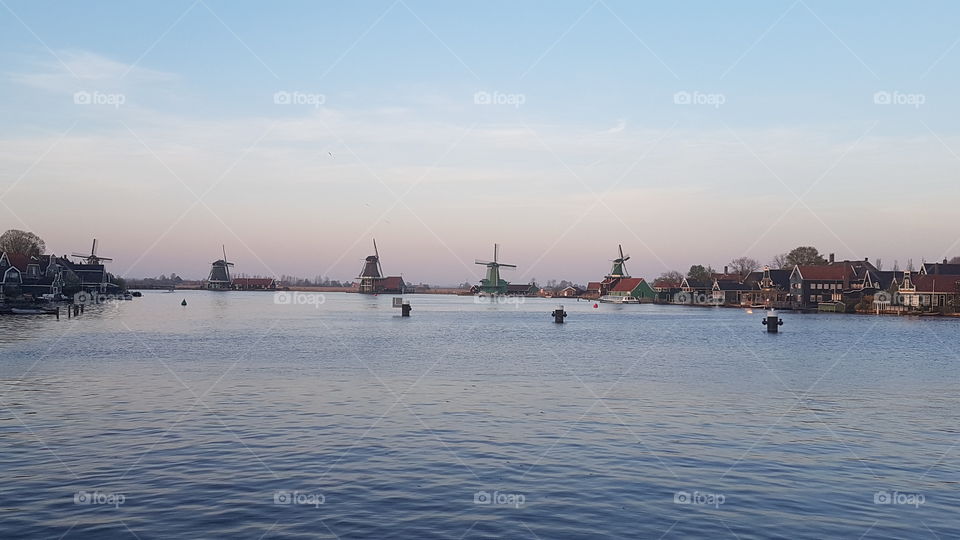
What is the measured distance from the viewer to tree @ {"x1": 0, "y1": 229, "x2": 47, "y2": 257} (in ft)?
466

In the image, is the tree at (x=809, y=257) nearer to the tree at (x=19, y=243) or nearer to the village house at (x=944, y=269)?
the village house at (x=944, y=269)

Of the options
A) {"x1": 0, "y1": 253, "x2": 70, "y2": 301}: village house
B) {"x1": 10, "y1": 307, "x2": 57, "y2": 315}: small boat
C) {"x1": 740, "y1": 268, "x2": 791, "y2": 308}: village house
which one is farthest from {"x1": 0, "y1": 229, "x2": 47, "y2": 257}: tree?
{"x1": 740, "y1": 268, "x2": 791, "y2": 308}: village house

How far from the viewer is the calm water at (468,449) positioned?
14180mm

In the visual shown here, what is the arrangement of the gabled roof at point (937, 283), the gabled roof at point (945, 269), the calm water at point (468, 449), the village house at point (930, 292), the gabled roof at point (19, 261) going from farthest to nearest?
1. the gabled roof at point (945, 269)
2. the gabled roof at point (937, 283)
3. the village house at point (930, 292)
4. the gabled roof at point (19, 261)
5. the calm water at point (468, 449)

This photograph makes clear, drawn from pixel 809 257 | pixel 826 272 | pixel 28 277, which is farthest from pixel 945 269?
pixel 28 277

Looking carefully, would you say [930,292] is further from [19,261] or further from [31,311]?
[19,261]

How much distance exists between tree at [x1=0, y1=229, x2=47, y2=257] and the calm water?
115 metres

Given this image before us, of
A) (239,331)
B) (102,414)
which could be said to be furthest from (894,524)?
(239,331)

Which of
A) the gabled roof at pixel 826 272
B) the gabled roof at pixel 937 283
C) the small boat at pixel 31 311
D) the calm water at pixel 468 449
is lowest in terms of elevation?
the calm water at pixel 468 449

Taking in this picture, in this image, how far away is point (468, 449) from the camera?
2053 cm

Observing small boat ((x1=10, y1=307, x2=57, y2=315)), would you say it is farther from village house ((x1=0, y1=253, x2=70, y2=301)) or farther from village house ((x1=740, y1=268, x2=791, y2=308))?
village house ((x1=740, y1=268, x2=791, y2=308))

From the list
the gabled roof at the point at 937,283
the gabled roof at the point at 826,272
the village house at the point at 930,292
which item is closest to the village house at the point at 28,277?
the gabled roof at the point at 826,272

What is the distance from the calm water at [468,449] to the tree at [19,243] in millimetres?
115035

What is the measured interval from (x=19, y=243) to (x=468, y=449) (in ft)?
494
